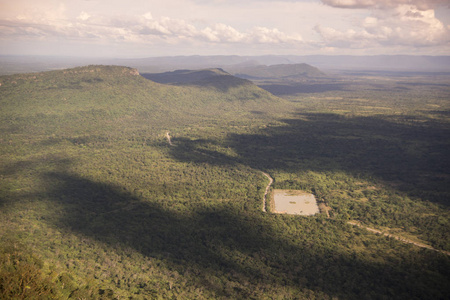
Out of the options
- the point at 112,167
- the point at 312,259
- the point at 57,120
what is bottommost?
the point at 312,259

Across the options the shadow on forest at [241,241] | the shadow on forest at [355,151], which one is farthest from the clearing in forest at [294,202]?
the shadow on forest at [355,151]

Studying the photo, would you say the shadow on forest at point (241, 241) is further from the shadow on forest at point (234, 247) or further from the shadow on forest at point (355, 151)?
the shadow on forest at point (355, 151)

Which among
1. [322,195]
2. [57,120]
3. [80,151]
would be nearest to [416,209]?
[322,195]

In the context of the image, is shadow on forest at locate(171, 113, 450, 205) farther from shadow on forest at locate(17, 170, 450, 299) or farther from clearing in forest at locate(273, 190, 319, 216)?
shadow on forest at locate(17, 170, 450, 299)

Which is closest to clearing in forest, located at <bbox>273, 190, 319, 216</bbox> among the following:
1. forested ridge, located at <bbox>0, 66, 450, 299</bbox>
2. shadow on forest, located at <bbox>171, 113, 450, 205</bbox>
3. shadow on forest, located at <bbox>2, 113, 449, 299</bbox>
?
forested ridge, located at <bbox>0, 66, 450, 299</bbox>

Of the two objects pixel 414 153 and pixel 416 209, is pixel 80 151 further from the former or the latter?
pixel 414 153

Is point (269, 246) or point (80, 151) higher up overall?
point (80, 151)

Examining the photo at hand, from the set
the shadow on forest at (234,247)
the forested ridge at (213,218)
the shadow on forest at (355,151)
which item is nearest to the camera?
the forested ridge at (213,218)
